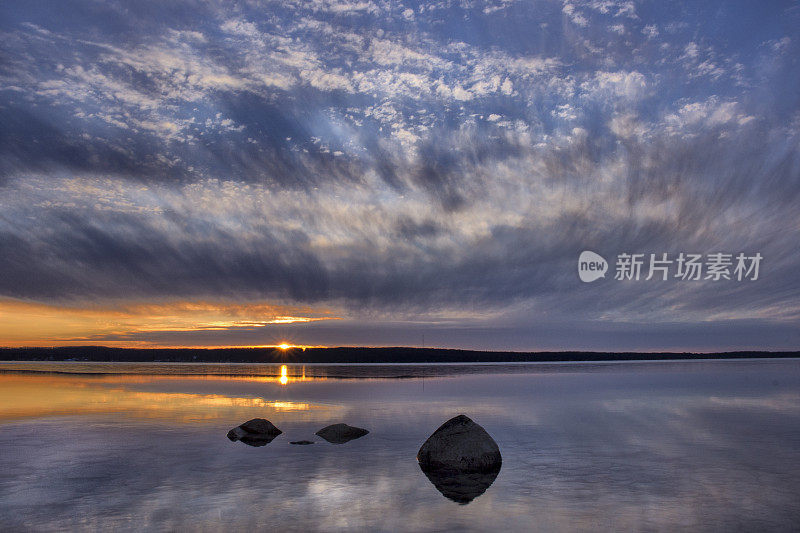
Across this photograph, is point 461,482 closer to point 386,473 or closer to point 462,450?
point 462,450

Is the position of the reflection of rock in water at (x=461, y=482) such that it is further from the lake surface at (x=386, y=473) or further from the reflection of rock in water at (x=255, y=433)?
the reflection of rock in water at (x=255, y=433)

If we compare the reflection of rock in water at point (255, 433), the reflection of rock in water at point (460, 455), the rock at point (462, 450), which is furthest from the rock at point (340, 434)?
the rock at point (462, 450)

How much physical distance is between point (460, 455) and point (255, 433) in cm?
1293

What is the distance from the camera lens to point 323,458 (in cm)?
2548

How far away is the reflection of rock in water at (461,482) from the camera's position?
741 inches

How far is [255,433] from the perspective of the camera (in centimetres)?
3095

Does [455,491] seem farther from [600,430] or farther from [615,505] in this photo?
[600,430]

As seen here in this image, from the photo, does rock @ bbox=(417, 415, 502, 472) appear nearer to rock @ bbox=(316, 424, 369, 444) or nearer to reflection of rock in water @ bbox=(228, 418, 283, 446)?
rock @ bbox=(316, 424, 369, 444)

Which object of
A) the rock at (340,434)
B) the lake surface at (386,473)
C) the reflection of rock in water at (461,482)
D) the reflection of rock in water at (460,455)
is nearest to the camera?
the lake surface at (386,473)

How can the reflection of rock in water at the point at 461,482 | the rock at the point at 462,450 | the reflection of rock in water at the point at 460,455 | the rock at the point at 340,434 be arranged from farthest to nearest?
1. the rock at the point at 340,434
2. the rock at the point at 462,450
3. the reflection of rock in water at the point at 460,455
4. the reflection of rock in water at the point at 461,482

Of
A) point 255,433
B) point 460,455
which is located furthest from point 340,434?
point 460,455

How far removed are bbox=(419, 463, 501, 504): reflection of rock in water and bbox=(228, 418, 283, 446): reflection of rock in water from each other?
34.6 feet

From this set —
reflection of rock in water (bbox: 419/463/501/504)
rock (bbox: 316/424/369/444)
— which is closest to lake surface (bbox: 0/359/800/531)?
reflection of rock in water (bbox: 419/463/501/504)

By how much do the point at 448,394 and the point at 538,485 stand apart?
136 ft
